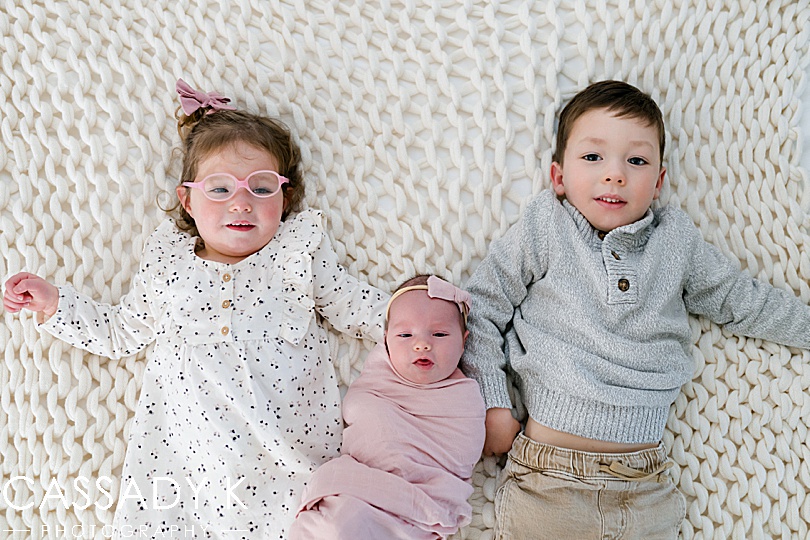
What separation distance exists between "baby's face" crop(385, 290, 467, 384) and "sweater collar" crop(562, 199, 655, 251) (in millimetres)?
298

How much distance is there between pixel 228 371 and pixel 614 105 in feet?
2.82

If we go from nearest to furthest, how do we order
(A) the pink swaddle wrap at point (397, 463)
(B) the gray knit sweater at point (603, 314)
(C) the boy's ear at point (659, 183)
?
1. (A) the pink swaddle wrap at point (397, 463)
2. (B) the gray knit sweater at point (603, 314)
3. (C) the boy's ear at point (659, 183)

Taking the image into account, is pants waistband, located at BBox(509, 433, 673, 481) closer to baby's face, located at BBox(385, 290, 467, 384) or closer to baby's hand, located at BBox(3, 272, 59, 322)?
baby's face, located at BBox(385, 290, 467, 384)

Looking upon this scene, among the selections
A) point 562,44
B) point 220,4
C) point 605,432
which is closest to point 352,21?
point 220,4

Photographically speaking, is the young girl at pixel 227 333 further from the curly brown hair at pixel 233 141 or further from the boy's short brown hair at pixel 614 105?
the boy's short brown hair at pixel 614 105

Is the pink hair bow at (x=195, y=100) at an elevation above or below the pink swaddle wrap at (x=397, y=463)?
above

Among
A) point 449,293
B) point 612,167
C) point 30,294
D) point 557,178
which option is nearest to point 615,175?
point 612,167

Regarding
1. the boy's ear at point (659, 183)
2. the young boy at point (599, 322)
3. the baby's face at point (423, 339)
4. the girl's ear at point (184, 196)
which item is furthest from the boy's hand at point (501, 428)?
the girl's ear at point (184, 196)

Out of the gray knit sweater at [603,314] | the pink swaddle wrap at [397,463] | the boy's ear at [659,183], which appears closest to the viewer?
the pink swaddle wrap at [397,463]

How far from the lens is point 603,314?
148 centimetres

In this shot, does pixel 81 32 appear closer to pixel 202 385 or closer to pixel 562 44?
pixel 202 385

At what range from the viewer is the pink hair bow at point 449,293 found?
145 cm

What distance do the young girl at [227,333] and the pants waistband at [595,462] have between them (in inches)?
14.4

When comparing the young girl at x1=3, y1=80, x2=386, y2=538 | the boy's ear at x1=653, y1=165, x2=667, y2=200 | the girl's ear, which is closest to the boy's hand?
the young girl at x1=3, y1=80, x2=386, y2=538
